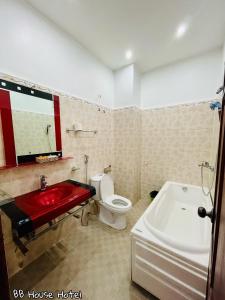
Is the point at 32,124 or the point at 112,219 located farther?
the point at 112,219

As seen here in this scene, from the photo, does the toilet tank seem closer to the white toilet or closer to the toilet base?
the white toilet

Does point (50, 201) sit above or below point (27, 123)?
below

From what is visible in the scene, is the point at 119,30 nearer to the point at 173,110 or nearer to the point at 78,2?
the point at 78,2

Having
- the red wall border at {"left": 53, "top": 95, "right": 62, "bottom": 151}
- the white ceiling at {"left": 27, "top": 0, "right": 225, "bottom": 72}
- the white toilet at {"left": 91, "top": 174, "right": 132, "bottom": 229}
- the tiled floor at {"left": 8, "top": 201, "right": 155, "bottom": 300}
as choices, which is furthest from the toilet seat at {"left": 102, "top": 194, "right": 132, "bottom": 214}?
the white ceiling at {"left": 27, "top": 0, "right": 225, "bottom": 72}

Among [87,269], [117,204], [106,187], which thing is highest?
[106,187]

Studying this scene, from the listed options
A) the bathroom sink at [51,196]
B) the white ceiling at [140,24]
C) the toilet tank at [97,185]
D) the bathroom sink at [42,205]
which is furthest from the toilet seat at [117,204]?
the white ceiling at [140,24]

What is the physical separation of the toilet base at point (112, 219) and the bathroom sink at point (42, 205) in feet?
2.60

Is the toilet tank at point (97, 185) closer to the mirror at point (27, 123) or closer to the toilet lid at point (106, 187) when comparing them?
the toilet lid at point (106, 187)

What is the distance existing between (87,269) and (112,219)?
0.76 m

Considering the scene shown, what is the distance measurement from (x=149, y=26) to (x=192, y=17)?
1.58 feet

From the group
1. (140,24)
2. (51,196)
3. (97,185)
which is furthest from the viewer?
(97,185)

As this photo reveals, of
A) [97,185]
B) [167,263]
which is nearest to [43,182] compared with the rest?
[97,185]

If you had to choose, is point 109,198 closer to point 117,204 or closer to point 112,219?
point 117,204

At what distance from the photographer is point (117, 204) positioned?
2.19m
